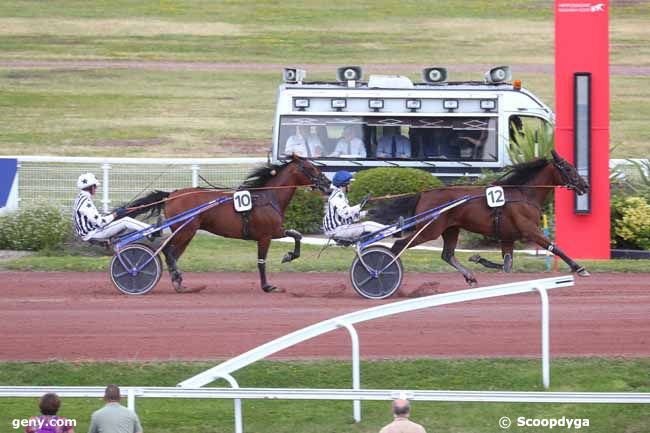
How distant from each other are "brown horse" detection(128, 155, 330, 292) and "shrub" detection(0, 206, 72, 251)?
380 centimetres

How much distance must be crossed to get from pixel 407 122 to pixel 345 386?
892cm

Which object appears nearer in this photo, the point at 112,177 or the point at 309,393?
the point at 309,393

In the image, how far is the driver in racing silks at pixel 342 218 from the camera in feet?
42.9

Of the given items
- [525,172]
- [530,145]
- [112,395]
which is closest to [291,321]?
[525,172]

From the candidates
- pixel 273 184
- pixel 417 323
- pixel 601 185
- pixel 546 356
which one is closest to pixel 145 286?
pixel 273 184

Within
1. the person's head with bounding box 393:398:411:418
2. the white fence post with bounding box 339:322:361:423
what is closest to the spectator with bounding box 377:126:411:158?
the white fence post with bounding box 339:322:361:423

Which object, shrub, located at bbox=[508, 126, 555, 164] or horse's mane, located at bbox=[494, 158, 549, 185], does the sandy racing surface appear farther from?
shrub, located at bbox=[508, 126, 555, 164]

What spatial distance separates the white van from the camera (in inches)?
725

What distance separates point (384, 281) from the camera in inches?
520

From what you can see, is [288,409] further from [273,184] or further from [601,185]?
[601,185]

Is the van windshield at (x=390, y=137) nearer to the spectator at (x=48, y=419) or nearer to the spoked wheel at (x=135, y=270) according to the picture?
the spoked wheel at (x=135, y=270)

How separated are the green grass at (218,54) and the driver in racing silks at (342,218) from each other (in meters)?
14.9

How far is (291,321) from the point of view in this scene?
12078 mm

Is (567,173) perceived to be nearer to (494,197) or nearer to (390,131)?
(494,197)
